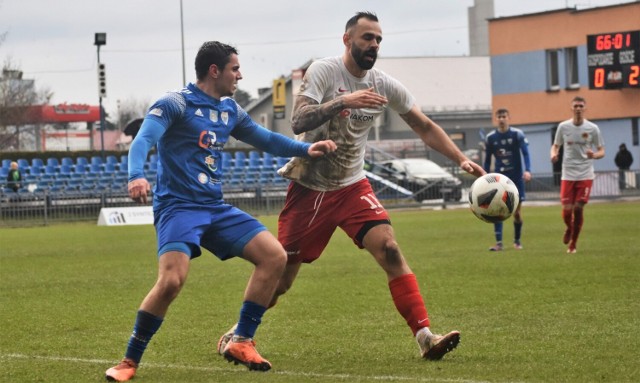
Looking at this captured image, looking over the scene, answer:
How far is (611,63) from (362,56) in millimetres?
37759

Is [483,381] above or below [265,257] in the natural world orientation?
below

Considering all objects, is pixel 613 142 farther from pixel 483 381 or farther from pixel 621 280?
pixel 483 381

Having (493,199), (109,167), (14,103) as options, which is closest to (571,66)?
(109,167)

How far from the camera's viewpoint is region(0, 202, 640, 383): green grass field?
7.52m

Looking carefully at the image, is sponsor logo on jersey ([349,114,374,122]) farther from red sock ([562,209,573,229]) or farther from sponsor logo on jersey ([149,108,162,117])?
red sock ([562,209,573,229])

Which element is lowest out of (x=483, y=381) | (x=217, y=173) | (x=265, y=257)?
(x=483, y=381)

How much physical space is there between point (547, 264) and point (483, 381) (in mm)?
9009

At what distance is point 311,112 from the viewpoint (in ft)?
27.0

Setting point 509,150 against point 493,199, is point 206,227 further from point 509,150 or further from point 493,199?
point 509,150

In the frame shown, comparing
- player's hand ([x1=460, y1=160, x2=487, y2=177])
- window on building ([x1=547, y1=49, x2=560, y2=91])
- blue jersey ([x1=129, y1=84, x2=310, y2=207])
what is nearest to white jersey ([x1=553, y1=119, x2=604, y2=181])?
player's hand ([x1=460, y1=160, x2=487, y2=177])

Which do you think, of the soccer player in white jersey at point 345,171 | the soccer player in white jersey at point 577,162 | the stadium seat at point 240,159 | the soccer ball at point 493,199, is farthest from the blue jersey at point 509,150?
the stadium seat at point 240,159

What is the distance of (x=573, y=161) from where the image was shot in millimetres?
18234

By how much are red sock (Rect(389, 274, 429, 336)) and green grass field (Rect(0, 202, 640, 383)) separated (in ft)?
0.85

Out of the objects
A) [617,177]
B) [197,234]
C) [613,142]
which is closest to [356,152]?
[197,234]
